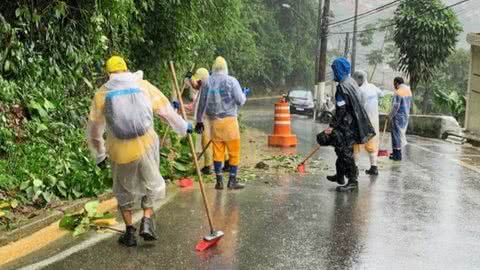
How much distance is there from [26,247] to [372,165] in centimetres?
675

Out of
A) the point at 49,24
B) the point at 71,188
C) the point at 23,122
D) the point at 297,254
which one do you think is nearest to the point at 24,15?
the point at 49,24

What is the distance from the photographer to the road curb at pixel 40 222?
5.86 meters

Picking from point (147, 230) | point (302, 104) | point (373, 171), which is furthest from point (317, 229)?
point (302, 104)

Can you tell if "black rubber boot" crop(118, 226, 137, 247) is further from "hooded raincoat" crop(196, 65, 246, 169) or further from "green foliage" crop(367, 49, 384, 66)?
"green foliage" crop(367, 49, 384, 66)

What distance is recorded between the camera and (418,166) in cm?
1248

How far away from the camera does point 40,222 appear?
6.32 metres

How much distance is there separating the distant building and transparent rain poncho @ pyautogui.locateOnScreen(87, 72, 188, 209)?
51.2ft

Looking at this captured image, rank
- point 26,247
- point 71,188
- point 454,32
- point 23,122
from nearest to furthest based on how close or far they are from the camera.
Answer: point 26,247, point 71,188, point 23,122, point 454,32

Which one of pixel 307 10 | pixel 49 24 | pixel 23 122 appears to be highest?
pixel 307 10

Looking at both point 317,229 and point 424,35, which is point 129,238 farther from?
point 424,35

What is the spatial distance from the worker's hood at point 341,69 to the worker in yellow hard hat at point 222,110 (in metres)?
1.39

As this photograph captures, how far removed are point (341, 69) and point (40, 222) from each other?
187 inches

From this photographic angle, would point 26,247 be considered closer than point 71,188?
Yes

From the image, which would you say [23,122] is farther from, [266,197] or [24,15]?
[266,197]
